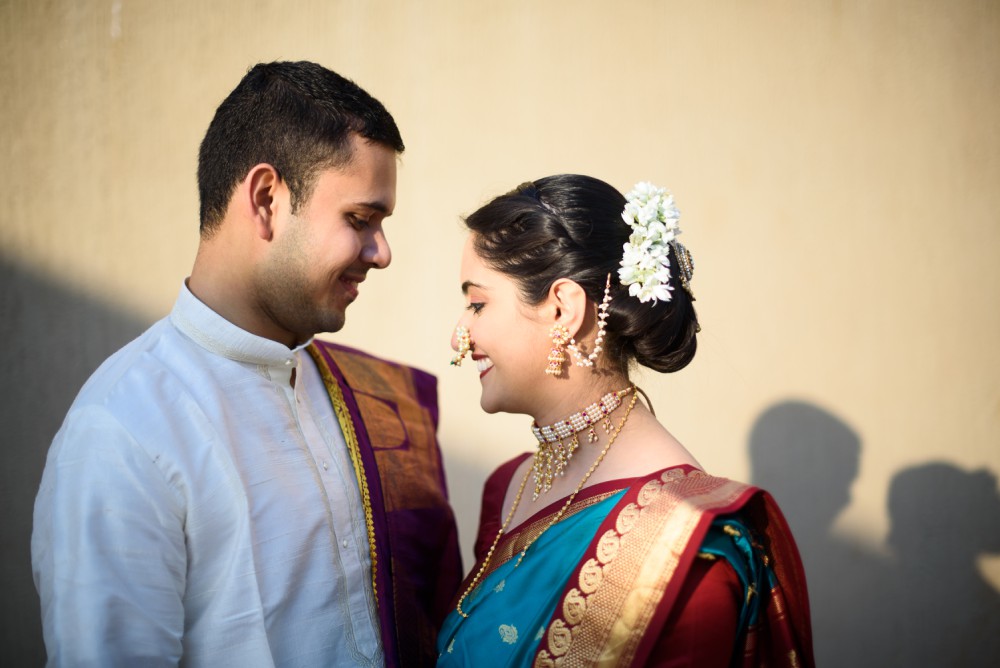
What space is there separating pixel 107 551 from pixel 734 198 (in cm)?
230

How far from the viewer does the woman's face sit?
163cm

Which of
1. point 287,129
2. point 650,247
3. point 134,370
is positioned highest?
point 287,129

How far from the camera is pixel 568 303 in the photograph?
63.0 inches

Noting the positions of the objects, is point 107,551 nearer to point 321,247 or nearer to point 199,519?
point 199,519

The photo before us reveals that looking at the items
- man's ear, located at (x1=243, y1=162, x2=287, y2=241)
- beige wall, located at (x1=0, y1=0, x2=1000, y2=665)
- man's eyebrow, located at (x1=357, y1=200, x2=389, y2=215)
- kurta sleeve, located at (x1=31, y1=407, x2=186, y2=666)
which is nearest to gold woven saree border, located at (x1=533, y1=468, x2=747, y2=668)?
kurta sleeve, located at (x1=31, y1=407, x2=186, y2=666)

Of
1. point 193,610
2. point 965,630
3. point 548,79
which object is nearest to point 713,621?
point 193,610

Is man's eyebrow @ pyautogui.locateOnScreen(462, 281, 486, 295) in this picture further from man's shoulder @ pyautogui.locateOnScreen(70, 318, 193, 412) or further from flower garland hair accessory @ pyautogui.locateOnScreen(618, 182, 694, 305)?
man's shoulder @ pyautogui.locateOnScreen(70, 318, 193, 412)

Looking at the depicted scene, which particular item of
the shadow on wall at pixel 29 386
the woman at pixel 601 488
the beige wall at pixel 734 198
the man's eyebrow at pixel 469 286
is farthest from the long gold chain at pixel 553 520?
the shadow on wall at pixel 29 386

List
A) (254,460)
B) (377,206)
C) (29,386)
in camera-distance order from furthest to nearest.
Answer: (29,386) → (377,206) → (254,460)

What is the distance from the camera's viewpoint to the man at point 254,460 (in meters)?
1.18

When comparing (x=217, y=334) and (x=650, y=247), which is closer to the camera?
(x=217, y=334)

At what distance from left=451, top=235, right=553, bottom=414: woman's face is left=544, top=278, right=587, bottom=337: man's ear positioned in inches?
1.7

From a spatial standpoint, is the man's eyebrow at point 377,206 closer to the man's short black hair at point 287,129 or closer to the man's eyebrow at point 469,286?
the man's short black hair at point 287,129

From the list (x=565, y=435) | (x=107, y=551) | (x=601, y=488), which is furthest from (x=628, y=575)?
(x=107, y=551)
